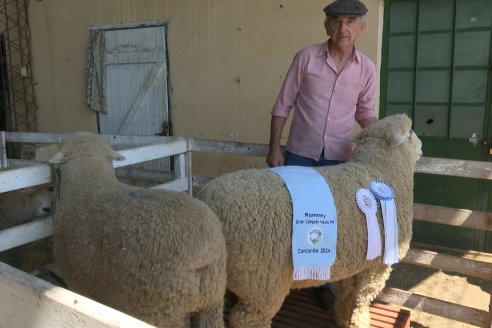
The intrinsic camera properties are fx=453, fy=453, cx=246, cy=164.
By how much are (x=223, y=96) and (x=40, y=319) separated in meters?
4.91

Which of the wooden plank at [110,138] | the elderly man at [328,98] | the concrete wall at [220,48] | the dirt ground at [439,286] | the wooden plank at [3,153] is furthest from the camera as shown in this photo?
the concrete wall at [220,48]

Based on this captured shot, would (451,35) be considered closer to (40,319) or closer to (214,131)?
(214,131)

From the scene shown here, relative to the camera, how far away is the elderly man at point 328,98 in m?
2.91

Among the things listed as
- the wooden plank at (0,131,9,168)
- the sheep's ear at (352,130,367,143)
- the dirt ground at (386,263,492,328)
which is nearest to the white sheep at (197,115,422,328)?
A: the sheep's ear at (352,130,367,143)

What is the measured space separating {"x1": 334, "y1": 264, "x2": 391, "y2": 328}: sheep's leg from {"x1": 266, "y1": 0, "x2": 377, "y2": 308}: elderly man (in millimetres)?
290

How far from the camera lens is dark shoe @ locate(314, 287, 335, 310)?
3105 mm

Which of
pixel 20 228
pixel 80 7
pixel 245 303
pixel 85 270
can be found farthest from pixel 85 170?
pixel 80 7

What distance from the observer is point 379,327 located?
2.90 metres

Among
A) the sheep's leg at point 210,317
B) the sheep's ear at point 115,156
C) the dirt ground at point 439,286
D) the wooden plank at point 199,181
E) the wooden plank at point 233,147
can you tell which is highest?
the sheep's ear at point 115,156

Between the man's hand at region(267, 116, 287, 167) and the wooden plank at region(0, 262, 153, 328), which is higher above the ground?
the man's hand at region(267, 116, 287, 167)

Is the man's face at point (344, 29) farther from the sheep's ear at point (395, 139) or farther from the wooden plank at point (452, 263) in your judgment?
the wooden plank at point (452, 263)

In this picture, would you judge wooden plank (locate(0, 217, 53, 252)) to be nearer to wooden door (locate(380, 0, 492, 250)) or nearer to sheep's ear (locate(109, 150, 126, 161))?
sheep's ear (locate(109, 150, 126, 161))

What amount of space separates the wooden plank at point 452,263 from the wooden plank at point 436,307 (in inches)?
9.4

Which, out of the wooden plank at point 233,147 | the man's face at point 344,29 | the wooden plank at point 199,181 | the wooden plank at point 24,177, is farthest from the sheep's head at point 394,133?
the wooden plank at point 24,177
